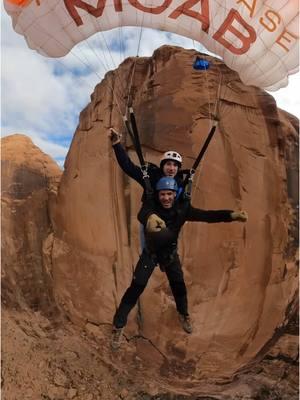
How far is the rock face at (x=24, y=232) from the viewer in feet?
25.1

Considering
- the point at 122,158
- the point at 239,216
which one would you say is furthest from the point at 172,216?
the point at 122,158

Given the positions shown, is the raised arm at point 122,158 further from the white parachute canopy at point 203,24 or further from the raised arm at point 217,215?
the white parachute canopy at point 203,24

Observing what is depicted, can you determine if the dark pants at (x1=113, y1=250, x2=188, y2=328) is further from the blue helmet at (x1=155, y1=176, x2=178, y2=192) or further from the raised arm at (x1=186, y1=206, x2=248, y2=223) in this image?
the blue helmet at (x1=155, y1=176, x2=178, y2=192)

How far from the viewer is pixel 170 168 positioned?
199 inches

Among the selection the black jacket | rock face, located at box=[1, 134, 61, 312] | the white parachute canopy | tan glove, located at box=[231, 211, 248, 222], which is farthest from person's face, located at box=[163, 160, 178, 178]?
rock face, located at box=[1, 134, 61, 312]

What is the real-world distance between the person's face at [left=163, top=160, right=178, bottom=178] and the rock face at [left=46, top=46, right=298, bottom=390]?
2116 mm

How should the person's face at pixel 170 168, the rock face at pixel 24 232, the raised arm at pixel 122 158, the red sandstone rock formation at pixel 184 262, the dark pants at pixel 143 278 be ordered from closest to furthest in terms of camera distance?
the raised arm at pixel 122 158 → the person's face at pixel 170 168 → the dark pants at pixel 143 278 → the red sandstone rock formation at pixel 184 262 → the rock face at pixel 24 232

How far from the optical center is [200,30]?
6262 mm

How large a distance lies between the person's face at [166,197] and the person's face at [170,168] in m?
0.34

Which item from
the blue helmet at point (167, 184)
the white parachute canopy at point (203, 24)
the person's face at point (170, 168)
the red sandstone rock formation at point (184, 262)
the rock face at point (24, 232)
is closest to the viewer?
the blue helmet at point (167, 184)

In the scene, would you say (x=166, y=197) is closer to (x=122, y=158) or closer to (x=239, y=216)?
(x=122, y=158)

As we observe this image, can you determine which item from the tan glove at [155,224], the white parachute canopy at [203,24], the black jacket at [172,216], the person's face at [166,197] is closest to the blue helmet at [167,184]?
the person's face at [166,197]

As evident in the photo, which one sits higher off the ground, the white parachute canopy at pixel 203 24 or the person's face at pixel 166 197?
the white parachute canopy at pixel 203 24

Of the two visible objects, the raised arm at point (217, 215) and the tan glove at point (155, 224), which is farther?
the raised arm at point (217, 215)
